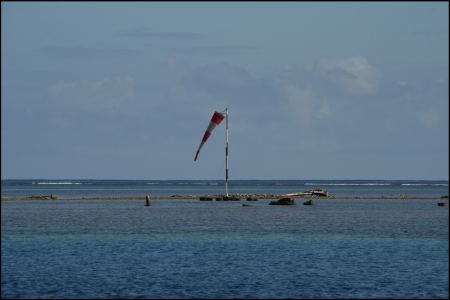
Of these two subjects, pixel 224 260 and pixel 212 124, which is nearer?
pixel 224 260

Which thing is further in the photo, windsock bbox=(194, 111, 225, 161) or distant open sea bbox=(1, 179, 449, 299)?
windsock bbox=(194, 111, 225, 161)

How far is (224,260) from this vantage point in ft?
183

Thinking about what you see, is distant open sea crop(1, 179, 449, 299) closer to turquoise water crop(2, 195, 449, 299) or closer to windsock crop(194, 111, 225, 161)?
turquoise water crop(2, 195, 449, 299)

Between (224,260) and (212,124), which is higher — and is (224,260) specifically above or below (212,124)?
below

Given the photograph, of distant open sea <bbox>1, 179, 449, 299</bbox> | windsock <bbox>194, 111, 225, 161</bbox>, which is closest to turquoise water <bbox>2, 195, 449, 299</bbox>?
distant open sea <bbox>1, 179, 449, 299</bbox>

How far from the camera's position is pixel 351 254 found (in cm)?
5981

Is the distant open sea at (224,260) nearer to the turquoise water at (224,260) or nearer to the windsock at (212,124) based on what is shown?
the turquoise water at (224,260)

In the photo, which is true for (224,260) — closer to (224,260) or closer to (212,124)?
(224,260)

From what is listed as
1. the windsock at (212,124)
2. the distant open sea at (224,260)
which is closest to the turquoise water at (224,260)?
the distant open sea at (224,260)

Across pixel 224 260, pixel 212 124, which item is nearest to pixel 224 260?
pixel 224 260

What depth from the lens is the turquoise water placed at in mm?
43031

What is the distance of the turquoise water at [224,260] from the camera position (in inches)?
1694

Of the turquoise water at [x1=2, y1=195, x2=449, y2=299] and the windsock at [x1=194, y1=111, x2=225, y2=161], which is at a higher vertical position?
the windsock at [x1=194, y1=111, x2=225, y2=161]

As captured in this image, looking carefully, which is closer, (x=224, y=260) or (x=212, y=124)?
(x=224, y=260)
